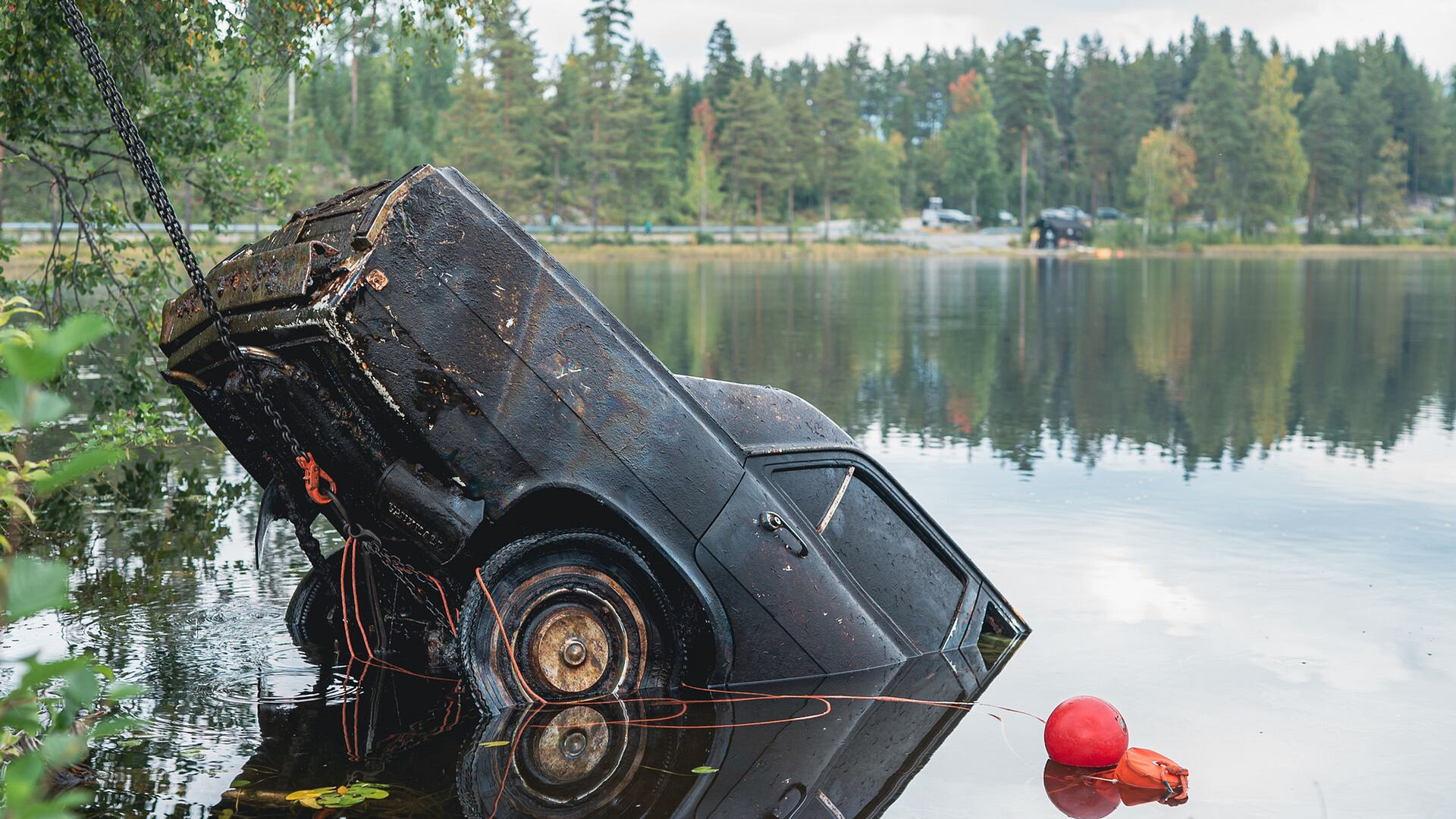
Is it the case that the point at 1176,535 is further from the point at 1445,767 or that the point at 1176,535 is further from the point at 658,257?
the point at 658,257

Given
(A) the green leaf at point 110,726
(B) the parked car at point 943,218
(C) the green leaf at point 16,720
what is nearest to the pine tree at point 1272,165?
(B) the parked car at point 943,218

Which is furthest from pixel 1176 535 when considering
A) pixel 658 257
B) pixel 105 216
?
pixel 658 257

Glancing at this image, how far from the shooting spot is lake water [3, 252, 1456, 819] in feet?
18.6

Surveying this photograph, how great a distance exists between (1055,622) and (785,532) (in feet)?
9.15

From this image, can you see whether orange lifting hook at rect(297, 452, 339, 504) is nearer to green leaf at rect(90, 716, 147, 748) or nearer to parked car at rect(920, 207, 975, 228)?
green leaf at rect(90, 716, 147, 748)

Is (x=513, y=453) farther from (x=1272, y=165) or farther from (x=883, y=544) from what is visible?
(x=1272, y=165)

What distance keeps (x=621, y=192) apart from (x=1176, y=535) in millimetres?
84659

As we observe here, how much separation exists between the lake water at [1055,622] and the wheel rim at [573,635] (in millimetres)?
299

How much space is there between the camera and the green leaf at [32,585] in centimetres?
162

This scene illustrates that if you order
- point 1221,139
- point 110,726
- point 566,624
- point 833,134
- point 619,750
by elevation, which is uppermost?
point 833,134

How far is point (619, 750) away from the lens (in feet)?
19.2

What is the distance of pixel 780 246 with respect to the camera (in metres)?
89.4

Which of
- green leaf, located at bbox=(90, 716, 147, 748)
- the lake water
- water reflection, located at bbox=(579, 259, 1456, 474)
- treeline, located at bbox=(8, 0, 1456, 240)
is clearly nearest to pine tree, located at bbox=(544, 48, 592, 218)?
treeline, located at bbox=(8, 0, 1456, 240)

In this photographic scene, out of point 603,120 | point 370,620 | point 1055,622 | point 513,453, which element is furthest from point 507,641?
point 603,120
